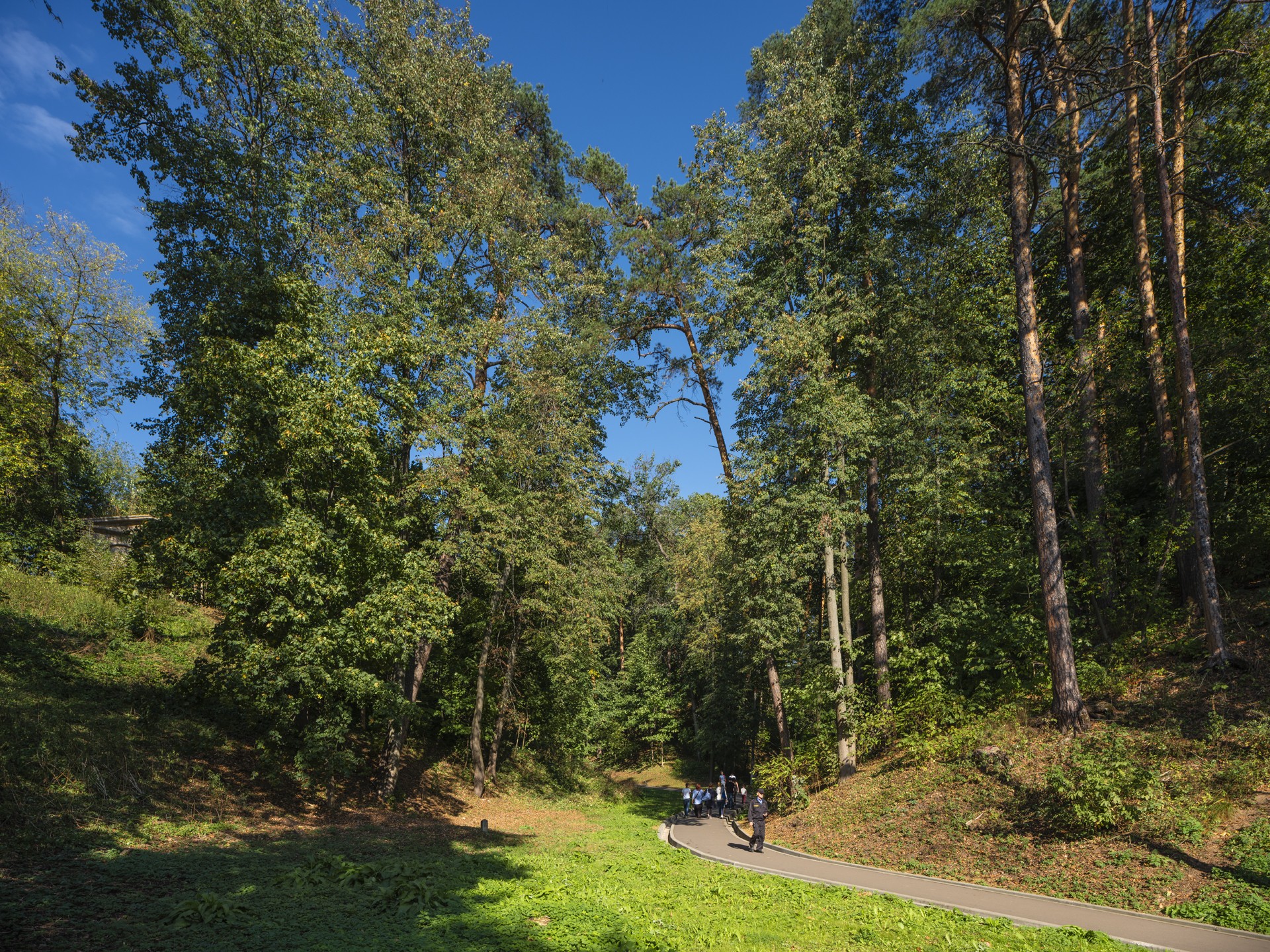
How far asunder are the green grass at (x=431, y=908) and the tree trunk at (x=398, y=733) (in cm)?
589

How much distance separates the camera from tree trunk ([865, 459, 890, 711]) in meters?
17.7

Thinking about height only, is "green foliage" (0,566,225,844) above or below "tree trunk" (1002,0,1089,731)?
below

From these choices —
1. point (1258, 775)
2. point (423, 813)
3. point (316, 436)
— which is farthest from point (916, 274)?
point (423, 813)

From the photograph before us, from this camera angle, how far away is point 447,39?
2142cm

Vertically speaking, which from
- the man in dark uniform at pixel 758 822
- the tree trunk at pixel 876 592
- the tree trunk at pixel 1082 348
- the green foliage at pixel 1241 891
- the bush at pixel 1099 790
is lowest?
the man in dark uniform at pixel 758 822

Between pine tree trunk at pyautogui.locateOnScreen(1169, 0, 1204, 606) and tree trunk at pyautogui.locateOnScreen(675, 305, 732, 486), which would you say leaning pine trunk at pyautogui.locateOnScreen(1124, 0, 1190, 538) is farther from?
tree trunk at pyautogui.locateOnScreen(675, 305, 732, 486)

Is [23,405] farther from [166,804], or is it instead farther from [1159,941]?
[1159,941]

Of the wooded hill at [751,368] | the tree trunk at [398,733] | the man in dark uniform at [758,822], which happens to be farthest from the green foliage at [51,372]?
the man in dark uniform at [758,822]

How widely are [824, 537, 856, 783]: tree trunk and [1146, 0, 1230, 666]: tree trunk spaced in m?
7.97

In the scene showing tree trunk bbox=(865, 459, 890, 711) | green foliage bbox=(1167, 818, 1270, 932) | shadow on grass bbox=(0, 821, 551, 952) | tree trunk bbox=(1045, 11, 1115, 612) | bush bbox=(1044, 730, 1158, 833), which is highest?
tree trunk bbox=(1045, 11, 1115, 612)

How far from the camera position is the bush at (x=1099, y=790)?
9750mm

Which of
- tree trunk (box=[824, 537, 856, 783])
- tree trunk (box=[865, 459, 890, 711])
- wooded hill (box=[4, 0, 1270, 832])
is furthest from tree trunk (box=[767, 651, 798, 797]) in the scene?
tree trunk (box=[865, 459, 890, 711])

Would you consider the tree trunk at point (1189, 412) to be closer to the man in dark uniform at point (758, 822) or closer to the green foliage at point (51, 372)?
the man in dark uniform at point (758, 822)

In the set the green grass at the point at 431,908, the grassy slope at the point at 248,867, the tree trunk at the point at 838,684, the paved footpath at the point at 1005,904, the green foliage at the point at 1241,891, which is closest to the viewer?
the green grass at the point at 431,908
